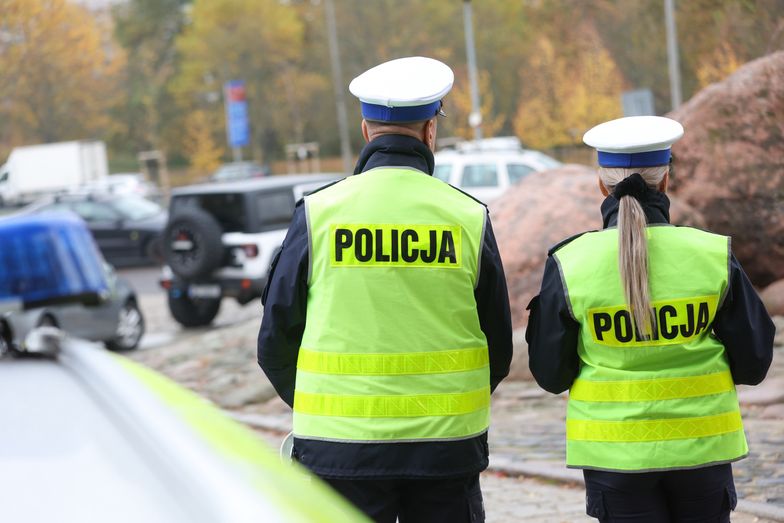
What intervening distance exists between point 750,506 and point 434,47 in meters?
56.5

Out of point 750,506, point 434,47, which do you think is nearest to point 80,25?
point 434,47

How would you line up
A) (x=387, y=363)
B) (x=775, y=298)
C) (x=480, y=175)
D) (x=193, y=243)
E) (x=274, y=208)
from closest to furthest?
1. (x=387, y=363)
2. (x=775, y=298)
3. (x=193, y=243)
4. (x=274, y=208)
5. (x=480, y=175)

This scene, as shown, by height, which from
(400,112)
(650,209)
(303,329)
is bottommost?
(303,329)

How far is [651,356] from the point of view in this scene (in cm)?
364

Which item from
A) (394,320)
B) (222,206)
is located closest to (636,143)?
(394,320)

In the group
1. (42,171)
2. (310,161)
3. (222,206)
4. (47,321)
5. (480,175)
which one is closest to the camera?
(47,321)

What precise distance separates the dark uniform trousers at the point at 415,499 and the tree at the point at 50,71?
2039 inches

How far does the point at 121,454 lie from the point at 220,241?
14.2 meters

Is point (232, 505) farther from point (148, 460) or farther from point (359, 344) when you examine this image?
point (359, 344)

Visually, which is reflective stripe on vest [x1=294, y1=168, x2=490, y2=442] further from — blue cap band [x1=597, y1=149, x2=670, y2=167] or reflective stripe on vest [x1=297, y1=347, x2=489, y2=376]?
blue cap band [x1=597, y1=149, x2=670, y2=167]

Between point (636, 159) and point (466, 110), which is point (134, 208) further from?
point (466, 110)

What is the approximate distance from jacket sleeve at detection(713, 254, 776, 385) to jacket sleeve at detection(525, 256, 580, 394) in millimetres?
402

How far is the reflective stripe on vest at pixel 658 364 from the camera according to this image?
3.63 meters

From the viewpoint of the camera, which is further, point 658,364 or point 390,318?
point 658,364
